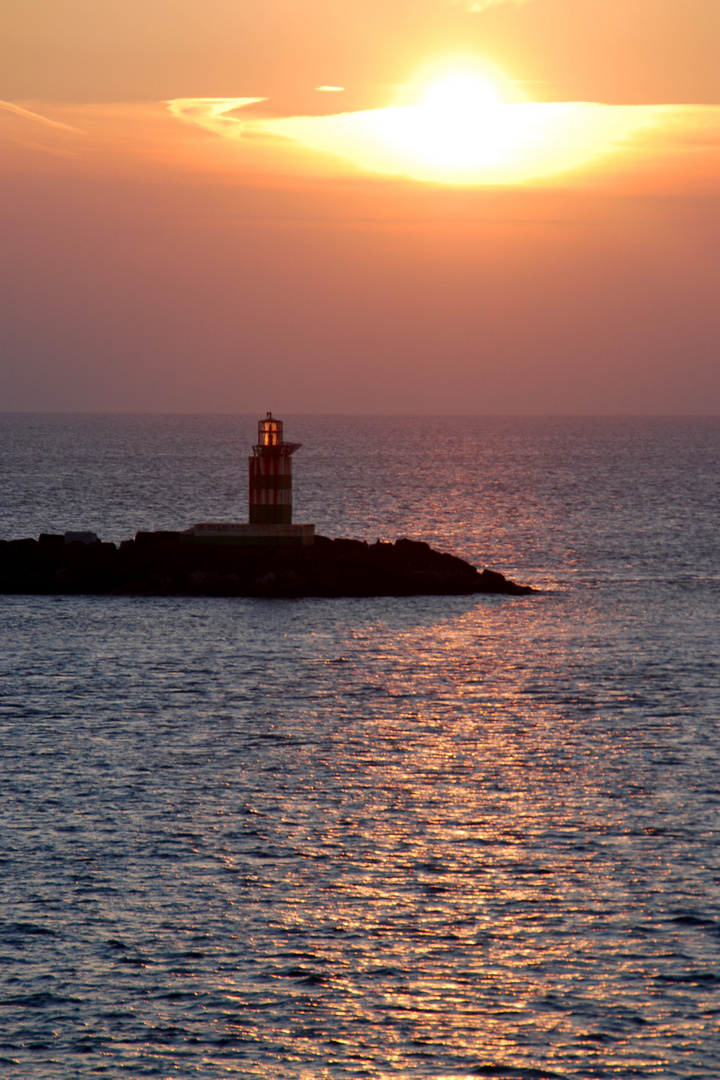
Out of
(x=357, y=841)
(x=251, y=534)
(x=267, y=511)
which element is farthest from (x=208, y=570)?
(x=357, y=841)

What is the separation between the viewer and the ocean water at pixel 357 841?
57.4 feet

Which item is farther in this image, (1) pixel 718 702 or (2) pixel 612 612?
→ (2) pixel 612 612

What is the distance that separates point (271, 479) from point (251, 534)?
3.06 meters

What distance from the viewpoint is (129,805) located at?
88.2ft

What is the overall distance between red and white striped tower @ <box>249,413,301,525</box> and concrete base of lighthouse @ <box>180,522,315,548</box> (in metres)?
0.93

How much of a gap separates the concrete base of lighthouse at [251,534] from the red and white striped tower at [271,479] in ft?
3.04

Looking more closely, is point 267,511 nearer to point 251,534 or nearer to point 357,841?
point 251,534

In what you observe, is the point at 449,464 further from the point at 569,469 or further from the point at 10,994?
the point at 10,994

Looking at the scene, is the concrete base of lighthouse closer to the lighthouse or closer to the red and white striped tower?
the lighthouse

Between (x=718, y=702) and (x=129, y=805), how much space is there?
18.0m

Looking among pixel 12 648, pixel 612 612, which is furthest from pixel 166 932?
pixel 612 612

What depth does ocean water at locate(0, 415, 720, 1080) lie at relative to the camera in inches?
688

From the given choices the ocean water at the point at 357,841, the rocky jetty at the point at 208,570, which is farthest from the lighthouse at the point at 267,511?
the ocean water at the point at 357,841

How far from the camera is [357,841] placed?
2477 centimetres
